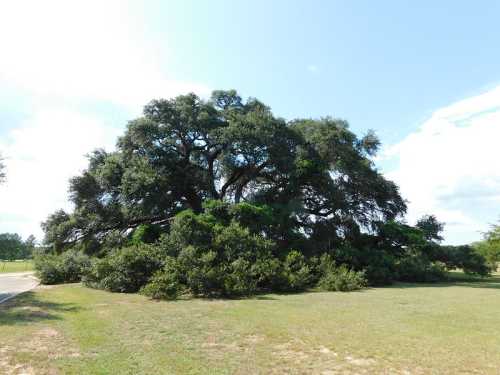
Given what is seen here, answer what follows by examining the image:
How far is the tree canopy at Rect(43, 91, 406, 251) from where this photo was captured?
25766mm

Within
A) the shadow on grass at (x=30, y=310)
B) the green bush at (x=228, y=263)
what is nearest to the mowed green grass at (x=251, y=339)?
the shadow on grass at (x=30, y=310)

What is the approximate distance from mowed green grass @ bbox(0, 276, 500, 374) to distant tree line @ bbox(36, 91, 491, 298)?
704 cm

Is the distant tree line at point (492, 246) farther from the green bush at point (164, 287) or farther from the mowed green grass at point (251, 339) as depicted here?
the green bush at point (164, 287)

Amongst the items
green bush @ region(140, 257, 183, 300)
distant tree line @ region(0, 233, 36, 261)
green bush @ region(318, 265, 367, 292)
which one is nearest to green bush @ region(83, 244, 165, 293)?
green bush @ region(140, 257, 183, 300)

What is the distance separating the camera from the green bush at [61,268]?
22875mm

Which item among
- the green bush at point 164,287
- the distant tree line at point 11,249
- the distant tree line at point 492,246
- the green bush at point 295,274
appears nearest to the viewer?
the green bush at point 164,287

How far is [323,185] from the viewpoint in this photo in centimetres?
2655

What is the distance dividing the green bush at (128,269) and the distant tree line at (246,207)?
97mm

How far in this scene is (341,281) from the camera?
18.8 m

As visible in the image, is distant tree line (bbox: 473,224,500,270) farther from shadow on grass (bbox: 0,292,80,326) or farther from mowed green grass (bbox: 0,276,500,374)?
shadow on grass (bbox: 0,292,80,326)

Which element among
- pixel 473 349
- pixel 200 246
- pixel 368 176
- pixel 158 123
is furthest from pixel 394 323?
pixel 158 123

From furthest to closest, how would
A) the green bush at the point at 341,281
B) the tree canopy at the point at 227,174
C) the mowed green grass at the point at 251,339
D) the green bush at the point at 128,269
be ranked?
1. the tree canopy at the point at 227,174
2. the green bush at the point at 341,281
3. the green bush at the point at 128,269
4. the mowed green grass at the point at 251,339

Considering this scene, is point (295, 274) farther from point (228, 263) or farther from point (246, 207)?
point (246, 207)

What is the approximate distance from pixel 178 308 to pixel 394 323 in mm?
6815
